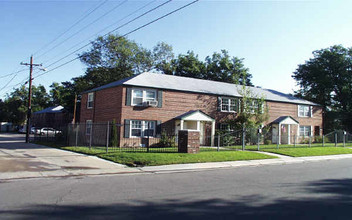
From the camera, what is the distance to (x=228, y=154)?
16312mm

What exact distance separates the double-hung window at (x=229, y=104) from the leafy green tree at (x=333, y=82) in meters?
18.8

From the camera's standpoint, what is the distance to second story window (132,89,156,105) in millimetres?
22328

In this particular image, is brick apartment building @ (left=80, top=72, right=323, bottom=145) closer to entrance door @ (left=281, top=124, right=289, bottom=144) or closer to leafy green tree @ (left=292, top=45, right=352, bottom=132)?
entrance door @ (left=281, top=124, right=289, bottom=144)

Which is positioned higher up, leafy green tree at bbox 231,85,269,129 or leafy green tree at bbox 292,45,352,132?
leafy green tree at bbox 292,45,352,132

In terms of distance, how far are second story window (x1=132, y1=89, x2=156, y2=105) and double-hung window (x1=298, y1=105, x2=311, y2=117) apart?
1828 centimetres

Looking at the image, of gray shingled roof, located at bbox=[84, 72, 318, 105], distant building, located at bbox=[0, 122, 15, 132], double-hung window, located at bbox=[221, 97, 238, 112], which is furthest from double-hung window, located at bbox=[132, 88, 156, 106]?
distant building, located at bbox=[0, 122, 15, 132]

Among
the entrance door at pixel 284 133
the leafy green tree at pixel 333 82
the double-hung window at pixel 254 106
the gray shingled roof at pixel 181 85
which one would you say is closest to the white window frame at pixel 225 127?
the double-hung window at pixel 254 106

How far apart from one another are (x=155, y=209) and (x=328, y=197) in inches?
175

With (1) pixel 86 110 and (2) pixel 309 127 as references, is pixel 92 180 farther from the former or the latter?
(2) pixel 309 127

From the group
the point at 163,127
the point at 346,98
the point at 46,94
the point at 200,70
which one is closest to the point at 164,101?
the point at 163,127

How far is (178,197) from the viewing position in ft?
22.7

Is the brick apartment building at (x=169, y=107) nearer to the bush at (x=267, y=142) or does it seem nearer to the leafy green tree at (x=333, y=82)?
the bush at (x=267, y=142)

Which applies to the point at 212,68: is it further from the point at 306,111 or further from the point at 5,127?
the point at 5,127

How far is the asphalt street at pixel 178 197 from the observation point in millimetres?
5547
